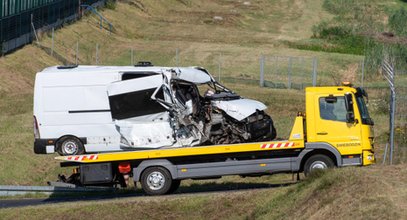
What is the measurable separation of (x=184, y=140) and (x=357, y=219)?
8.20 m

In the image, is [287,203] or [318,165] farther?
[318,165]

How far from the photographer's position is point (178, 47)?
215 feet

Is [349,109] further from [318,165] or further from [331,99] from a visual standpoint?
[318,165]

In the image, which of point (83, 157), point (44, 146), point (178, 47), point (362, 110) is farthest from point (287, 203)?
point (178, 47)

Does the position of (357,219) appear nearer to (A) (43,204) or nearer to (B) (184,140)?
(B) (184,140)

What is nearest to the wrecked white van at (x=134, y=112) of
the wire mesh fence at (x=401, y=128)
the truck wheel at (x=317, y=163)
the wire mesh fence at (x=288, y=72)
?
the truck wheel at (x=317, y=163)

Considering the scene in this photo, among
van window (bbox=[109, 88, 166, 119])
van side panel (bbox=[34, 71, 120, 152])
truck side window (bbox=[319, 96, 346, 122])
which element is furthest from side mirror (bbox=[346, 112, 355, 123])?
van side panel (bbox=[34, 71, 120, 152])

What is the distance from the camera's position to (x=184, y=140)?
2652 centimetres

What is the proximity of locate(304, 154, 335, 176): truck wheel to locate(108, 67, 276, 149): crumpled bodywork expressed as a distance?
1215 millimetres

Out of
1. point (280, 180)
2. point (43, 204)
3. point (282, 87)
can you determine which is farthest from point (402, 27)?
point (43, 204)

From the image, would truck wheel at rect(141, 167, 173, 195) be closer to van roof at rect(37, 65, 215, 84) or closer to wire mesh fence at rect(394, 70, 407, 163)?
van roof at rect(37, 65, 215, 84)

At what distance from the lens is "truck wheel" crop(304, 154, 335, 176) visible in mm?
26141

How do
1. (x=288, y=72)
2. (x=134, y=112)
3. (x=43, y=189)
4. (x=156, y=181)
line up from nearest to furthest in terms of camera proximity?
(x=134, y=112), (x=156, y=181), (x=43, y=189), (x=288, y=72)

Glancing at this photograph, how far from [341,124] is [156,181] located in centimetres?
508
